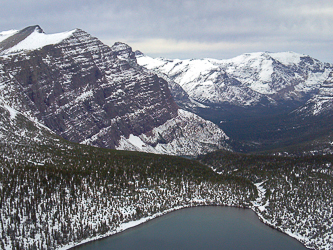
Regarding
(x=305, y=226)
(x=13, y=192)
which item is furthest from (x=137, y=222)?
(x=305, y=226)

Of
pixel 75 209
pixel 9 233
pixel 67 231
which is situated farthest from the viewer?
pixel 75 209

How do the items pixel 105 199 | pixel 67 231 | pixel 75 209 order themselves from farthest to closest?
pixel 105 199 → pixel 75 209 → pixel 67 231

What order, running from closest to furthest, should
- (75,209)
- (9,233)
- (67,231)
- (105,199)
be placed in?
1. (9,233)
2. (67,231)
3. (75,209)
4. (105,199)

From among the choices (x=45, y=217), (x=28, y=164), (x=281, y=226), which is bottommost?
(x=281, y=226)

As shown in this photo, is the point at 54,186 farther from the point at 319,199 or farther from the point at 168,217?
the point at 319,199

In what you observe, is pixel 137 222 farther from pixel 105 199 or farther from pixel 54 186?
pixel 54 186

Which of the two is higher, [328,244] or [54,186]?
[54,186]

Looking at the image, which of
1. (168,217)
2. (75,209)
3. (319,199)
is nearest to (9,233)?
(75,209)

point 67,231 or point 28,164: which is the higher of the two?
point 28,164

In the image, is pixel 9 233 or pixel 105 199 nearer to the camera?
pixel 9 233
